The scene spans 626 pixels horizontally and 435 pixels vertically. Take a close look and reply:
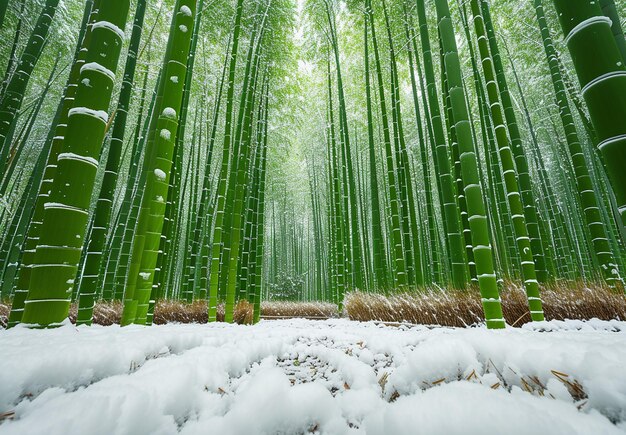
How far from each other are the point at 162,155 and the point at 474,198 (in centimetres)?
157

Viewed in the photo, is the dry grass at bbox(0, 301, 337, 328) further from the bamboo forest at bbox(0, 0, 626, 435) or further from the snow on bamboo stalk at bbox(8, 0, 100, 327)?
the snow on bamboo stalk at bbox(8, 0, 100, 327)

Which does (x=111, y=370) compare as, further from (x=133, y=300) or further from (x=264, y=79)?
(x=264, y=79)

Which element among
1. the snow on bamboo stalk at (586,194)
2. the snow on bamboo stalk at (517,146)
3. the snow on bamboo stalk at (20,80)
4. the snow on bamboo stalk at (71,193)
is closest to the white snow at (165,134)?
the snow on bamboo stalk at (71,193)

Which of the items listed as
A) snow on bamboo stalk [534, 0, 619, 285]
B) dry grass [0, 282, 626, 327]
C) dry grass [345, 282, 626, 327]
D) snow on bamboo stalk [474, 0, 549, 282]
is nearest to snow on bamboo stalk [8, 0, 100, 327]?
dry grass [0, 282, 626, 327]

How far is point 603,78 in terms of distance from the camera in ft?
2.04

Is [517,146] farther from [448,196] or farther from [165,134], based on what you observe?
[165,134]

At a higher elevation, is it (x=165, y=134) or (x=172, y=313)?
(x=165, y=134)

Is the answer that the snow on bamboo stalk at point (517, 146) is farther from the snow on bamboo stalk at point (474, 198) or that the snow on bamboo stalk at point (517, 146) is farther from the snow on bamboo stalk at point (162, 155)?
the snow on bamboo stalk at point (162, 155)

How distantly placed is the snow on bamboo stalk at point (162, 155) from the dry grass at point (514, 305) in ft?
6.98

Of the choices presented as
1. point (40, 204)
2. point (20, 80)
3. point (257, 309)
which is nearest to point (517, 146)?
point (257, 309)

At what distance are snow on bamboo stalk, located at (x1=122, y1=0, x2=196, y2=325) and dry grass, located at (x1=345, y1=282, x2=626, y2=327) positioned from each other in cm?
213

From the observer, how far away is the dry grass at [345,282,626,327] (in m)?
2.05

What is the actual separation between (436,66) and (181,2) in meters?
4.36

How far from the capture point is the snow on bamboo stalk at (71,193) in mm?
875
